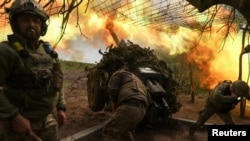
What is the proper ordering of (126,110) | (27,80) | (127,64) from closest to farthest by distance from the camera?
(27,80) → (126,110) → (127,64)

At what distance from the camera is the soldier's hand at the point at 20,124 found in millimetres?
2967

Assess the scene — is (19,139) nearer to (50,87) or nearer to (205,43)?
(50,87)

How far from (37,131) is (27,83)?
50cm

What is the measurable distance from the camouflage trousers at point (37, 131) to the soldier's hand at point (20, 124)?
13 cm

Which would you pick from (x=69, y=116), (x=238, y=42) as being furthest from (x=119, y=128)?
(x=238, y=42)

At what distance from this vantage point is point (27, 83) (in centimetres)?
318

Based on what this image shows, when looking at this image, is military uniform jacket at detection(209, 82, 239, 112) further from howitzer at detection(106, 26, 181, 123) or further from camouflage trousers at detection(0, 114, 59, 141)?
camouflage trousers at detection(0, 114, 59, 141)

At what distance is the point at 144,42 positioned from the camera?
1438 cm

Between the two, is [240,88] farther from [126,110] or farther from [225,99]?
[126,110]

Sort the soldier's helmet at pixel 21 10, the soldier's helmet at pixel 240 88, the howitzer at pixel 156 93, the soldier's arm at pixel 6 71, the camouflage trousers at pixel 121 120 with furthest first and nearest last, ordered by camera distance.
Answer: the howitzer at pixel 156 93 → the soldier's helmet at pixel 240 88 → the camouflage trousers at pixel 121 120 → the soldier's helmet at pixel 21 10 → the soldier's arm at pixel 6 71

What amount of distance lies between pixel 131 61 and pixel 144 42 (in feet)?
23.6

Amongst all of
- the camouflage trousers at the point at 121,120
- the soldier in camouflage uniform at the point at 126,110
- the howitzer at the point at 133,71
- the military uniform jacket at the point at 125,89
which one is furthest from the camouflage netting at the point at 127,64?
the camouflage trousers at the point at 121,120

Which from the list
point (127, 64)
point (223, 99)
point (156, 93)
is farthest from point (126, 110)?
point (127, 64)

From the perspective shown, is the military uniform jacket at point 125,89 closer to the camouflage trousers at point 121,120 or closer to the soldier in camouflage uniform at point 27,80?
the camouflage trousers at point 121,120
